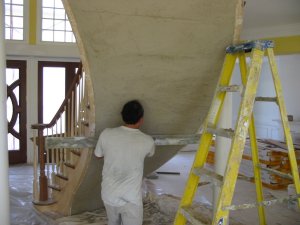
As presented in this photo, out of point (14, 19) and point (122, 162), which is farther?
point (14, 19)

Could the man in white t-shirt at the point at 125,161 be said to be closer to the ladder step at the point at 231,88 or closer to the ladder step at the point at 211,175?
the ladder step at the point at 211,175

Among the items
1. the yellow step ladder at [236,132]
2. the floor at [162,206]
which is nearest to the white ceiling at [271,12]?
the floor at [162,206]

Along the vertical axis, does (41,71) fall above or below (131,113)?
above

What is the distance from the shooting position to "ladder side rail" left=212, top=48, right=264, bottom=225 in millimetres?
2182

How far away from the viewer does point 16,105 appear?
6.98m

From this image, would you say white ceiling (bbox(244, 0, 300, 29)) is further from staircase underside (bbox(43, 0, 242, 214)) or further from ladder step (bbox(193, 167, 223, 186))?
ladder step (bbox(193, 167, 223, 186))

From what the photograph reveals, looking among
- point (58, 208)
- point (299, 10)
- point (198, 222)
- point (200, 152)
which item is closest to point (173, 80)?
point (200, 152)

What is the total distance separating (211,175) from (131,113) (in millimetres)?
681

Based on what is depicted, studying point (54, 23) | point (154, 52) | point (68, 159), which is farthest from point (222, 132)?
point (54, 23)

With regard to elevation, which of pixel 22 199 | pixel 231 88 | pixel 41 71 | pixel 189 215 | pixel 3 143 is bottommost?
pixel 22 199

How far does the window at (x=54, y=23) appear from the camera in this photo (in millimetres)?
7074

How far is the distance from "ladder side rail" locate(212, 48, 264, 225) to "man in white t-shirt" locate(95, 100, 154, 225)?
0.67 metres

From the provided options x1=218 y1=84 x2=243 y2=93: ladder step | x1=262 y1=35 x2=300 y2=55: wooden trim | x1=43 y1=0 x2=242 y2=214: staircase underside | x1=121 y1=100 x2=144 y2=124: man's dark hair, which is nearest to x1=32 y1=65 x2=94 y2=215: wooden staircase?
x1=43 y1=0 x2=242 y2=214: staircase underside

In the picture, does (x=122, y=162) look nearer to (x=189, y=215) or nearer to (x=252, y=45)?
(x=189, y=215)
